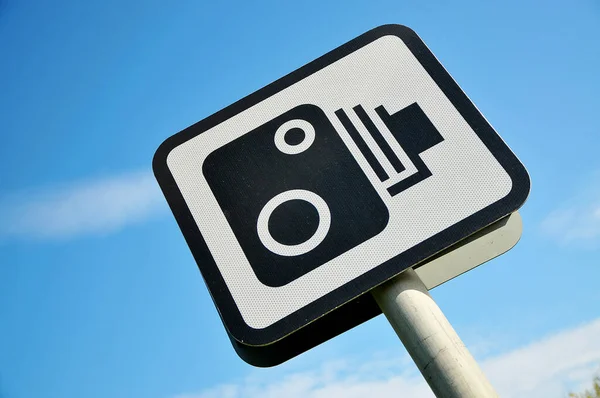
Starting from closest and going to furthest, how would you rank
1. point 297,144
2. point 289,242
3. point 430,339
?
point 430,339, point 289,242, point 297,144

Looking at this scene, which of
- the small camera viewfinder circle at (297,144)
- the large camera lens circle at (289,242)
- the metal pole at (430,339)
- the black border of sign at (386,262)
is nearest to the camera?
the metal pole at (430,339)

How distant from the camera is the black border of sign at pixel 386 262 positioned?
141 cm

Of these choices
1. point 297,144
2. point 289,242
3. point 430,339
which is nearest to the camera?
point 430,339

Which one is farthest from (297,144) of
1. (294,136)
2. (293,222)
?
(293,222)

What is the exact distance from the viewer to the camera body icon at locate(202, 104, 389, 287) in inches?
58.9

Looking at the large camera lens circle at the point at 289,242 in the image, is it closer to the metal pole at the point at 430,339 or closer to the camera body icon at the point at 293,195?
the camera body icon at the point at 293,195

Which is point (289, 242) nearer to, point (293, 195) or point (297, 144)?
point (293, 195)

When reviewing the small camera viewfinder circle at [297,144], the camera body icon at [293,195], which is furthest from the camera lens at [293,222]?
the small camera viewfinder circle at [297,144]

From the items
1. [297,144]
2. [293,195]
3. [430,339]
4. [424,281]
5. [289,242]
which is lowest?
[430,339]

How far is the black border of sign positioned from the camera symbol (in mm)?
103

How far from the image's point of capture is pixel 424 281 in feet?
5.27

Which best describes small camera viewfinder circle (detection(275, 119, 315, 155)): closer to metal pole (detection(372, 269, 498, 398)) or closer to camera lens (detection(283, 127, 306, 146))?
camera lens (detection(283, 127, 306, 146))

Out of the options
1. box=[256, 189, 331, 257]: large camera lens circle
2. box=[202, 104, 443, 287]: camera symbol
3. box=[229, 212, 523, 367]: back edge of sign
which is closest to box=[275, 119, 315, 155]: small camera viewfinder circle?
box=[202, 104, 443, 287]: camera symbol

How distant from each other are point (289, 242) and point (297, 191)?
0.55ft
